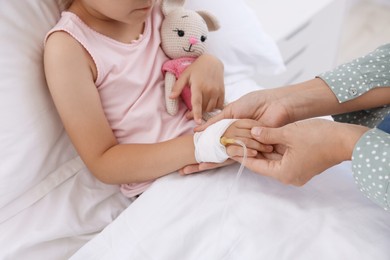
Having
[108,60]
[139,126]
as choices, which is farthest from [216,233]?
[108,60]

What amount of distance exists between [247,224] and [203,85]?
341mm

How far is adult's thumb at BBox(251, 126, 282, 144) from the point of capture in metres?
0.82

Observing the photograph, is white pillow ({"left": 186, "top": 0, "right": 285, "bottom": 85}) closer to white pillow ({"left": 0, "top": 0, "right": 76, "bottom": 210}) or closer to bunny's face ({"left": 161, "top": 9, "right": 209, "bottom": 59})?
bunny's face ({"left": 161, "top": 9, "right": 209, "bottom": 59})

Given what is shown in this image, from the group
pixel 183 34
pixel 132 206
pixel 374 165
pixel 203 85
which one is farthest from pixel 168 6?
pixel 374 165

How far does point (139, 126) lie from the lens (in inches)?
37.2

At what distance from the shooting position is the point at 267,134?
0.82 meters

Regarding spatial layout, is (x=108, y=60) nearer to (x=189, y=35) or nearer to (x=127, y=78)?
(x=127, y=78)

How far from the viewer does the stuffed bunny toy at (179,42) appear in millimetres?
988

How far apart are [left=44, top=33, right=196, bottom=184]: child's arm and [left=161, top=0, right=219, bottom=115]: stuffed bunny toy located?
15 centimetres

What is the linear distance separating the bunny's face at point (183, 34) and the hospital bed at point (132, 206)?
0.81ft

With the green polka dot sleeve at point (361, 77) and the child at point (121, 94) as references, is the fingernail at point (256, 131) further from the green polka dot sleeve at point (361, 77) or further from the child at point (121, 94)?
the green polka dot sleeve at point (361, 77)

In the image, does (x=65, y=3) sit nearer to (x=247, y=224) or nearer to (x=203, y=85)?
(x=203, y=85)

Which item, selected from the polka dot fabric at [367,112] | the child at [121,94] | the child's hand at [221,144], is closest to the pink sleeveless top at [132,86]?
the child at [121,94]

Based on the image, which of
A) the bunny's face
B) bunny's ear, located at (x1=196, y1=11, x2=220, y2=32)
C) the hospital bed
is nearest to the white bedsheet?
the hospital bed
